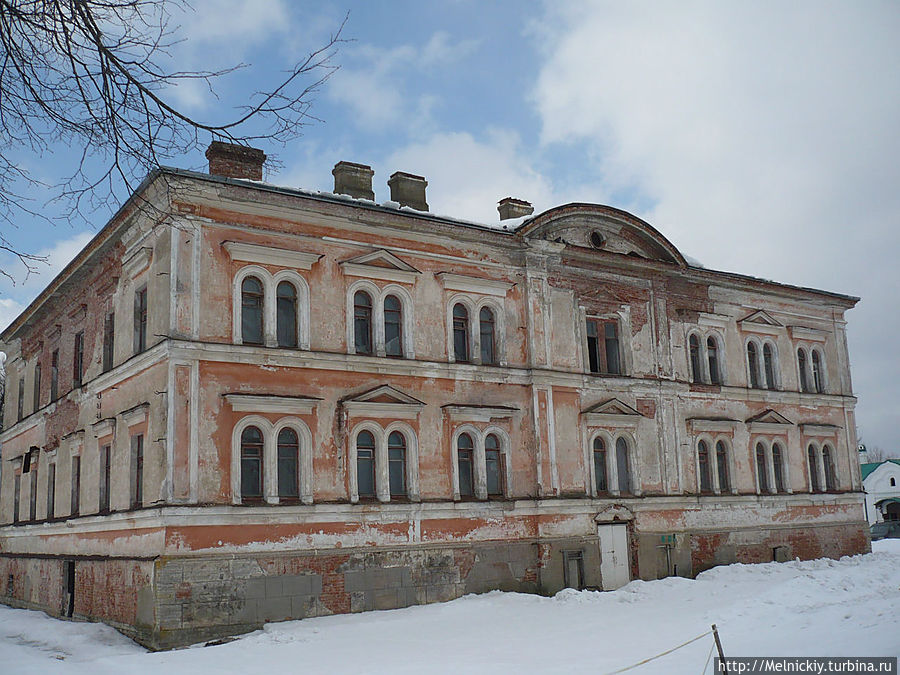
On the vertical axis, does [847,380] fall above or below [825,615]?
above

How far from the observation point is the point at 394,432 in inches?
776

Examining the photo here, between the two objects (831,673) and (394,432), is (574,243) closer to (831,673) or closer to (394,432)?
(394,432)

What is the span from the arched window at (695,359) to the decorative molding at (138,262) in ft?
48.9

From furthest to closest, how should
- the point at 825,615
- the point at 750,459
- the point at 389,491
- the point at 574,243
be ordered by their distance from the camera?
1. the point at 750,459
2. the point at 574,243
3. the point at 389,491
4. the point at 825,615

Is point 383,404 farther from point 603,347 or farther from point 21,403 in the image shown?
point 21,403

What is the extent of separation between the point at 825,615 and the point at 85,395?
17.0 metres

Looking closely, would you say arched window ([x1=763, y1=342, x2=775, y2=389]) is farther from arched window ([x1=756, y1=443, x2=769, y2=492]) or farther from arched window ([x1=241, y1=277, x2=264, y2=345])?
arched window ([x1=241, y1=277, x2=264, y2=345])

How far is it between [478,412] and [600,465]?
419cm

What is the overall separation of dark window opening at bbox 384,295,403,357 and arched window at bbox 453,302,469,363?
1.53 meters

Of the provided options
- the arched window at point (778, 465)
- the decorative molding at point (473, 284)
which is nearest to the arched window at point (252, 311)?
the decorative molding at point (473, 284)

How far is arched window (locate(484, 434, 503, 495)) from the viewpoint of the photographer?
21031 millimetres

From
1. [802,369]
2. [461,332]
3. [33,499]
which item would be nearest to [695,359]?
[802,369]

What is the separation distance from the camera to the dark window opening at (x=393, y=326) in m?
20.2

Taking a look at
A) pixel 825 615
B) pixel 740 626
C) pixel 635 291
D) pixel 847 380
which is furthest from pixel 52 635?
pixel 847 380
